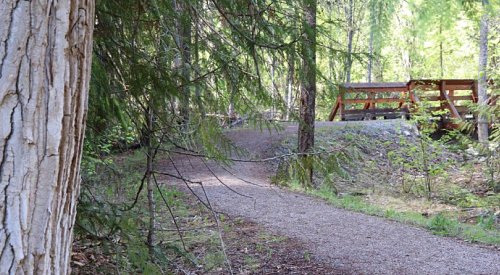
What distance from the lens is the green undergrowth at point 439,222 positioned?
21.7 feet

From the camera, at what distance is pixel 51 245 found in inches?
61.0

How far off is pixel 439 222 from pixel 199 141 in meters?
4.52

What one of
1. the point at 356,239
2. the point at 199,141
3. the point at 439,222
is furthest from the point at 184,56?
the point at 439,222

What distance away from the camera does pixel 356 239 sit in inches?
241

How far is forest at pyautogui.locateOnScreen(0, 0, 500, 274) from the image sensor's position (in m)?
1.50

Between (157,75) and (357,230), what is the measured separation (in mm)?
4220

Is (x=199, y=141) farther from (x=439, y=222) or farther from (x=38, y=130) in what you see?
(x=439, y=222)

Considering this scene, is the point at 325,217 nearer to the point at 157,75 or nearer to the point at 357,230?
the point at 357,230

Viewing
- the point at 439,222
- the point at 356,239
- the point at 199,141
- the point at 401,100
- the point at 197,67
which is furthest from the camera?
the point at 401,100

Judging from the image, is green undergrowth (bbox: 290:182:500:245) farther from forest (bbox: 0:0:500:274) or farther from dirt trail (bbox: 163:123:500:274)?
dirt trail (bbox: 163:123:500:274)

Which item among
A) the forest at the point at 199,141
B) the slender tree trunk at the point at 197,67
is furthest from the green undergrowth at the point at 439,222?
the slender tree trunk at the point at 197,67

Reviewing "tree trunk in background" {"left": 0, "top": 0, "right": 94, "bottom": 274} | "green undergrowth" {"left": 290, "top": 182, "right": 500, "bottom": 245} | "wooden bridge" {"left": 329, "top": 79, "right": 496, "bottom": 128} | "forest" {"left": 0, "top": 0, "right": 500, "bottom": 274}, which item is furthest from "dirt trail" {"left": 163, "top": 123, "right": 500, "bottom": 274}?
"wooden bridge" {"left": 329, "top": 79, "right": 496, "bottom": 128}

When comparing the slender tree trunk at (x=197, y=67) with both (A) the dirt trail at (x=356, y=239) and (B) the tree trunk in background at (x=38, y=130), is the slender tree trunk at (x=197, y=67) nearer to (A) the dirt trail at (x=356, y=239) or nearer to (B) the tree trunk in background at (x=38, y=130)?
(A) the dirt trail at (x=356, y=239)

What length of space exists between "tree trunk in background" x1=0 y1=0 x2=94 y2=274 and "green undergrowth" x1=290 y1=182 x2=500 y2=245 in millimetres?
4283
